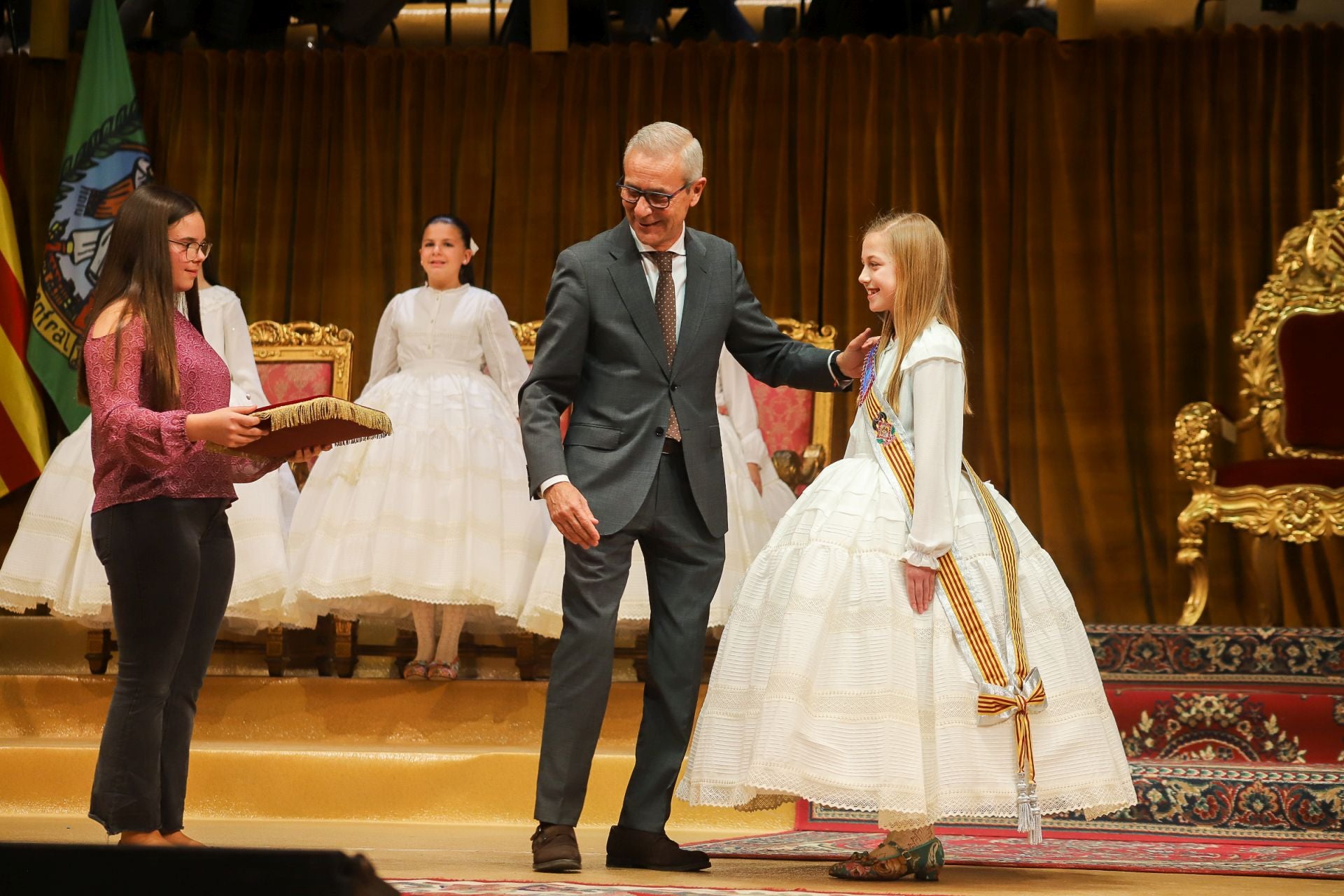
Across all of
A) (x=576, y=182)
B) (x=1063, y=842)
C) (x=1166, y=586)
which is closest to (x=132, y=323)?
(x=1063, y=842)

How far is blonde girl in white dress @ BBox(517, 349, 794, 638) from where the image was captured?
472 cm

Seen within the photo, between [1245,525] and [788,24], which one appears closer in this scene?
[1245,525]

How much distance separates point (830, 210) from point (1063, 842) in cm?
397

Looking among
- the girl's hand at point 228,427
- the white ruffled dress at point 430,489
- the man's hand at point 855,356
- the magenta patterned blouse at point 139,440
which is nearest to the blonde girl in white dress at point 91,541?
the white ruffled dress at point 430,489

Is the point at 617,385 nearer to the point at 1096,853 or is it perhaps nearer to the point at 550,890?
the point at 550,890

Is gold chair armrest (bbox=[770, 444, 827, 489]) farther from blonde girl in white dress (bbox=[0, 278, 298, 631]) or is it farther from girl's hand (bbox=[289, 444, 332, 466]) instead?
girl's hand (bbox=[289, 444, 332, 466])

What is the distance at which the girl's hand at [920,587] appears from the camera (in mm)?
2799

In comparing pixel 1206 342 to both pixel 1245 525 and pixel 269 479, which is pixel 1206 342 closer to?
pixel 1245 525

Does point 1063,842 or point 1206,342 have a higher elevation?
point 1206,342

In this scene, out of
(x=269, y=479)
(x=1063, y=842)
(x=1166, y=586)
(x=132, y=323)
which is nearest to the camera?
(x=132, y=323)

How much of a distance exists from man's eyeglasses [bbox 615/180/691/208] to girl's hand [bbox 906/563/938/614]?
2.89 feet

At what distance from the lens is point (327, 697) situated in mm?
4660

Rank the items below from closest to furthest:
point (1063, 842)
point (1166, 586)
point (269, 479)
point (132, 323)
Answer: point (132, 323) < point (1063, 842) < point (269, 479) < point (1166, 586)

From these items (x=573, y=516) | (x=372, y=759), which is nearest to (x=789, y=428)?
(x=372, y=759)
